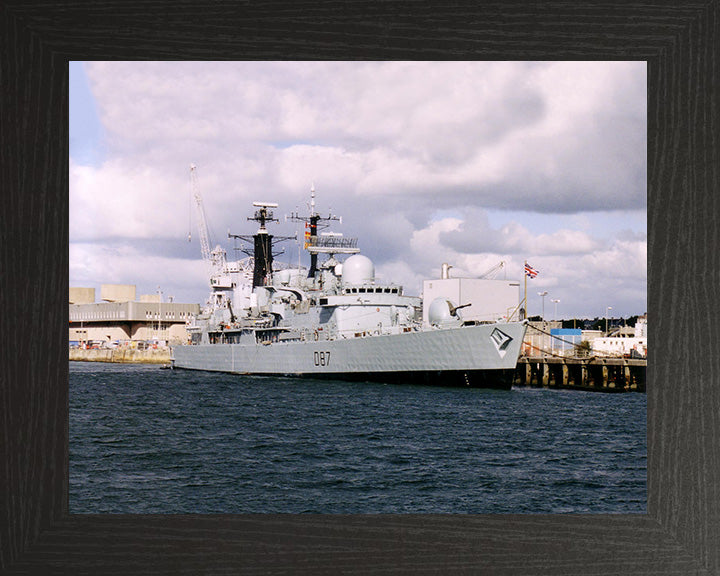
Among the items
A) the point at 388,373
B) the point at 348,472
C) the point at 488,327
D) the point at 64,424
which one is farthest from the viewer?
the point at 388,373

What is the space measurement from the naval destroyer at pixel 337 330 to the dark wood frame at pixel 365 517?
63.0 feet

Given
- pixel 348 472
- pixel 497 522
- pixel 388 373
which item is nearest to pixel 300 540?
pixel 497 522

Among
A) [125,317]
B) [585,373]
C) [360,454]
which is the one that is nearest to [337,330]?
[585,373]

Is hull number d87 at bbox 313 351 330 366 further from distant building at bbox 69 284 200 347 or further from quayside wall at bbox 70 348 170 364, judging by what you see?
quayside wall at bbox 70 348 170 364

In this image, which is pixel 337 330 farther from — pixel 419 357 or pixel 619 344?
pixel 619 344

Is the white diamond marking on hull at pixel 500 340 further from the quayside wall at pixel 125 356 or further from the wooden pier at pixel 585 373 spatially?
the quayside wall at pixel 125 356

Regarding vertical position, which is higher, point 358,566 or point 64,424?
point 64,424

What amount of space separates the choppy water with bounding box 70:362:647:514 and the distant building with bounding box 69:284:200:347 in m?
25.5

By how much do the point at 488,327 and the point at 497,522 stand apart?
1931cm

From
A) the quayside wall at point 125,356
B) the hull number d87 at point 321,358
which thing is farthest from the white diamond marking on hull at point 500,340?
the quayside wall at point 125,356

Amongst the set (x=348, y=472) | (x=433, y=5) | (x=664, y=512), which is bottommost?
(x=348, y=472)

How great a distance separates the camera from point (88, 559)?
2.44 m

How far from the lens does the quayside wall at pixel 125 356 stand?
157 ft

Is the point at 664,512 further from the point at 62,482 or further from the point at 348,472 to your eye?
the point at 348,472
